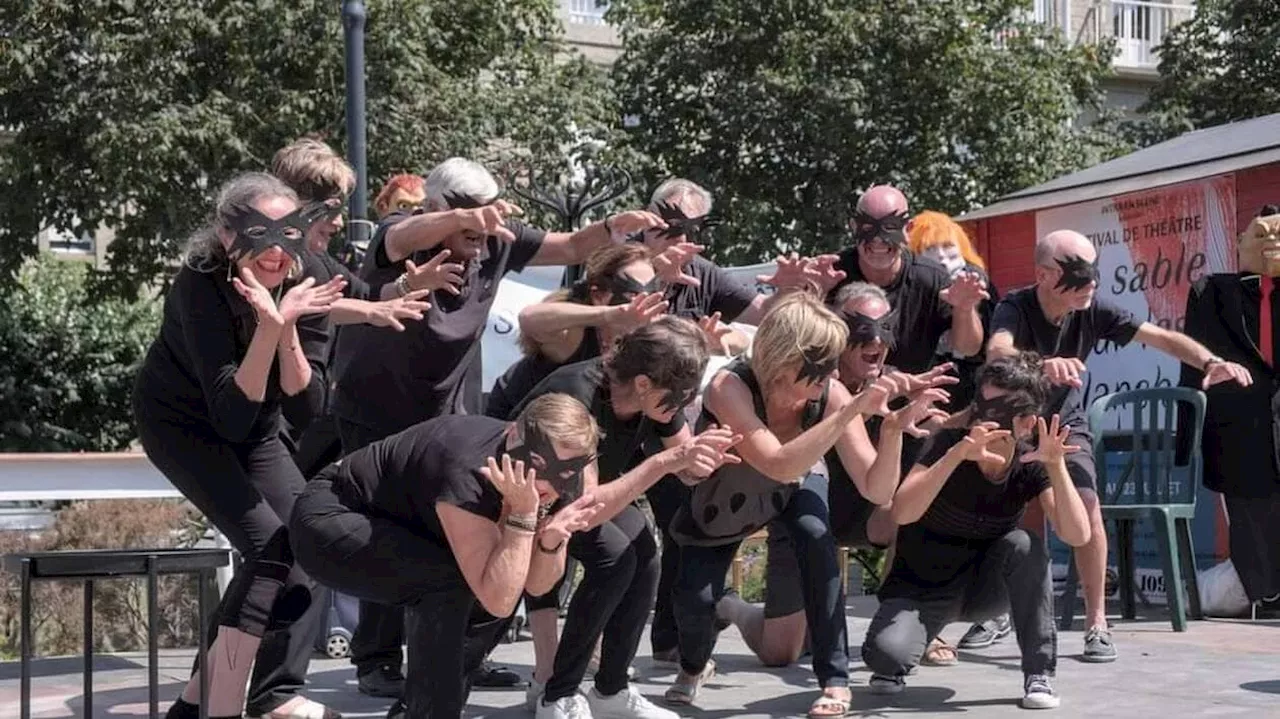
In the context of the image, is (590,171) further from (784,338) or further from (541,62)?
(541,62)

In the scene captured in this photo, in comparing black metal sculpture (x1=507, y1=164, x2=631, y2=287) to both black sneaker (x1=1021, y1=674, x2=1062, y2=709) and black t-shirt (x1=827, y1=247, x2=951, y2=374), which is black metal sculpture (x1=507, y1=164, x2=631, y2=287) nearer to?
black t-shirt (x1=827, y1=247, x2=951, y2=374)

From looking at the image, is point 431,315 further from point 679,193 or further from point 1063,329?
point 1063,329

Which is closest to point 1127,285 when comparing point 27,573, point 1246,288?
point 1246,288

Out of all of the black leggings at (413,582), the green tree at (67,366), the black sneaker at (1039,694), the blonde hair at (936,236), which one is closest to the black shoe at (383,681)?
the black leggings at (413,582)

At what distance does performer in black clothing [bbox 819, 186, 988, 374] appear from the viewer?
6.20 metres

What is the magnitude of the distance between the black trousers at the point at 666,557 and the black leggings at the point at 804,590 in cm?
14

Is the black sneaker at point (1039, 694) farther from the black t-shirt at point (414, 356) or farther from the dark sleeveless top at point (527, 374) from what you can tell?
the black t-shirt at point (414, 356)

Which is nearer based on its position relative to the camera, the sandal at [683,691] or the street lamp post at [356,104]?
the sandal at [683,691]

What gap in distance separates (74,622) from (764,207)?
11623mm

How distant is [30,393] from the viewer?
20.4m

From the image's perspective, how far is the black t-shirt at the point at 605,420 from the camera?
4973 millimetres

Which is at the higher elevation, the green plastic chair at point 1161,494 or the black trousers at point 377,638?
the green plastic chair at point 1161,494

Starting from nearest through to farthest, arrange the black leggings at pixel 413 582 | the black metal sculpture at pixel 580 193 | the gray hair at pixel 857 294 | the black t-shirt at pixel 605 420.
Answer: the black leggings at pixel 413 582, the black t-shirt at pixel 605 420, the gray hair at pixel 857 294, the black metal sculpture at pixel 580 193

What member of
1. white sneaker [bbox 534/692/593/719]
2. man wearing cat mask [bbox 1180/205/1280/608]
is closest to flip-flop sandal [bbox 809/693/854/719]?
white sneaker [bbox 534/692/593/719]
